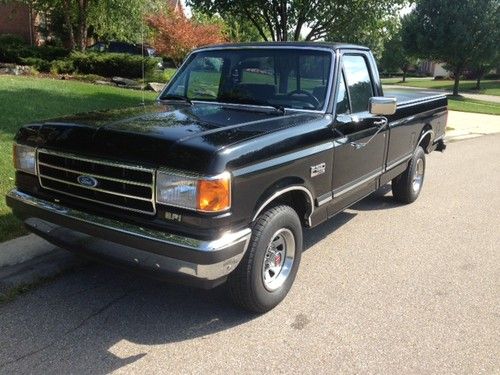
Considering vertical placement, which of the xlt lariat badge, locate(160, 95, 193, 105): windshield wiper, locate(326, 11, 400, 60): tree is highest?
locate(326, 11, 400, 60): tree

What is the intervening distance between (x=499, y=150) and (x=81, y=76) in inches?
491

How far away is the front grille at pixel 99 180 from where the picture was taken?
3113 mm

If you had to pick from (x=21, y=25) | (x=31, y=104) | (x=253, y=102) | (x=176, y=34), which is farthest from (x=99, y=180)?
(x=21, y=25)

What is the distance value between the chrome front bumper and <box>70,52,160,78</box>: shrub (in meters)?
15.0

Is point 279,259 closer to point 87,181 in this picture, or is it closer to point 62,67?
point 87,181

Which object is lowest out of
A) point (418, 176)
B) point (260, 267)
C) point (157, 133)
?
point (418, 176)

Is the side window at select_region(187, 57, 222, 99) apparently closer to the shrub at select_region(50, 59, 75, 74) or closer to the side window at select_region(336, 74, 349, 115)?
the side window at select_region(336, 74, 349, 115)

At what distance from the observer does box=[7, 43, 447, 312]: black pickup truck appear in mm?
3021

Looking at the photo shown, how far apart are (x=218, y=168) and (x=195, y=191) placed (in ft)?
0.63

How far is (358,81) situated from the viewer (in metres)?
4.88

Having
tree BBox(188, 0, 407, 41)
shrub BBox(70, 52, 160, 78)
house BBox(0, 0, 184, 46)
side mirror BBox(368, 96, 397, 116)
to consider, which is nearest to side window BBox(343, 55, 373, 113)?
side mirror BBox(368, 96, 397, 116)

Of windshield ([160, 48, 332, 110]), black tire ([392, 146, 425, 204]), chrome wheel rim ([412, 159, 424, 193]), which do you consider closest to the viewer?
windshield ([160, 48, 332, 110])

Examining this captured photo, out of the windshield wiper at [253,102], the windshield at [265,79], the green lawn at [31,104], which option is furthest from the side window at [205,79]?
the green lawn at [31,104]

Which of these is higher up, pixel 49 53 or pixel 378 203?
pixel 49 53
